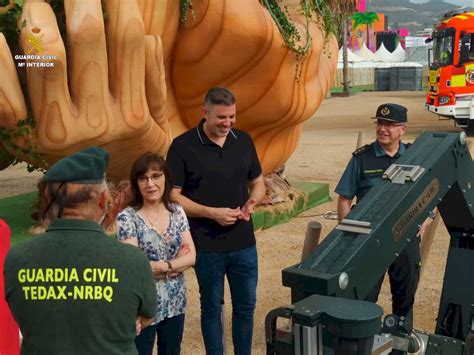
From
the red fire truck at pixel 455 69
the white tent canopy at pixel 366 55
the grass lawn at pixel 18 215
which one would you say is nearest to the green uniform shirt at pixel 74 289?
the grass lawn at pixel 18 215

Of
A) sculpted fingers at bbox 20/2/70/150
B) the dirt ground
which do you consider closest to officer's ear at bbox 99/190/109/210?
the dirt ground

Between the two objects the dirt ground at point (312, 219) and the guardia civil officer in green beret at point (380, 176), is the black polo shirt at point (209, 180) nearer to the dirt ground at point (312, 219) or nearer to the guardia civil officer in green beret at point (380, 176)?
the guardia civil officer in green beret at point (380, 176)

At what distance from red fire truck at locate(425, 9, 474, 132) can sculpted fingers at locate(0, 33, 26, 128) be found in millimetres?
12554

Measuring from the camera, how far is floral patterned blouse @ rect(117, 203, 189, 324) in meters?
3.19

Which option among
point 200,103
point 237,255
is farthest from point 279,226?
point 237,255

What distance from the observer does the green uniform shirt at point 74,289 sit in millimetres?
1884

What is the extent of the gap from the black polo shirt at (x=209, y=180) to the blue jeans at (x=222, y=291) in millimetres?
67

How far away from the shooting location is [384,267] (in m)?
2.53

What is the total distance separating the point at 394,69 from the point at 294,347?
122 feet

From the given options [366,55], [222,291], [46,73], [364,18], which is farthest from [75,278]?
[364,18]

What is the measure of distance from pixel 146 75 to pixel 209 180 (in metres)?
3.12

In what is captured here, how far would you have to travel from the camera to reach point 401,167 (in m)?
2.85

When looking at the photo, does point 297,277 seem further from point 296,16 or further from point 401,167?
point 296,16

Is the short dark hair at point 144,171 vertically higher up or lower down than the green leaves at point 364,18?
lower down
